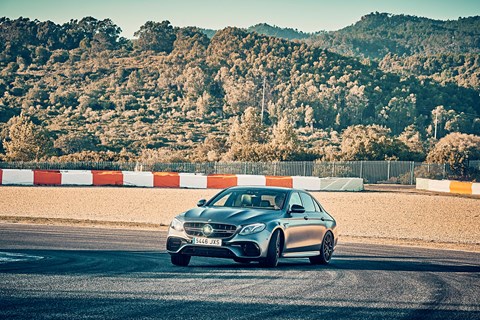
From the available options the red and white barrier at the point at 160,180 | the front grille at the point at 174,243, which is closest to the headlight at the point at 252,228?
the front grille at the point at 174,243

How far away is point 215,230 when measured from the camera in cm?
1470

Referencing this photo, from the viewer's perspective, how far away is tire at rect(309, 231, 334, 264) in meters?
16.8

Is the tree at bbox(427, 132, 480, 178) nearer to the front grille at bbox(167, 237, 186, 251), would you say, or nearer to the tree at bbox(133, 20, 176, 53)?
the front grille at bbox(167, 237, 186, 251)

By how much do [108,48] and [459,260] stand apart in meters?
178

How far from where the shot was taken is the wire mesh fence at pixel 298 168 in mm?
58969

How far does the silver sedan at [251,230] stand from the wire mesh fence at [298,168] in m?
42.1

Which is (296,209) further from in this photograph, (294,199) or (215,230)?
(215,230)

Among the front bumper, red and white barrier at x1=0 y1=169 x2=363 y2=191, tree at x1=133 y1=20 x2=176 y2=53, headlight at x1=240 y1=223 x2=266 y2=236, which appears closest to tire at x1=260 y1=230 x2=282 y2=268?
the front bumper

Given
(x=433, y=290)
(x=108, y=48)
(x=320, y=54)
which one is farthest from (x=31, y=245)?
(x=108, y=48)

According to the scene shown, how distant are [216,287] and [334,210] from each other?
91.9 feet

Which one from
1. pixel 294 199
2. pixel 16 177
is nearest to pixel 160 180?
pixel 16 177

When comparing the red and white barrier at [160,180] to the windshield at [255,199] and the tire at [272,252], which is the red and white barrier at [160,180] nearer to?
the windshield at [255,199]

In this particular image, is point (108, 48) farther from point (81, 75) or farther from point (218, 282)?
point (218, 282)

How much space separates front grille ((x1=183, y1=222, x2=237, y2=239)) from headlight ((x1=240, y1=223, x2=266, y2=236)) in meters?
0.15
